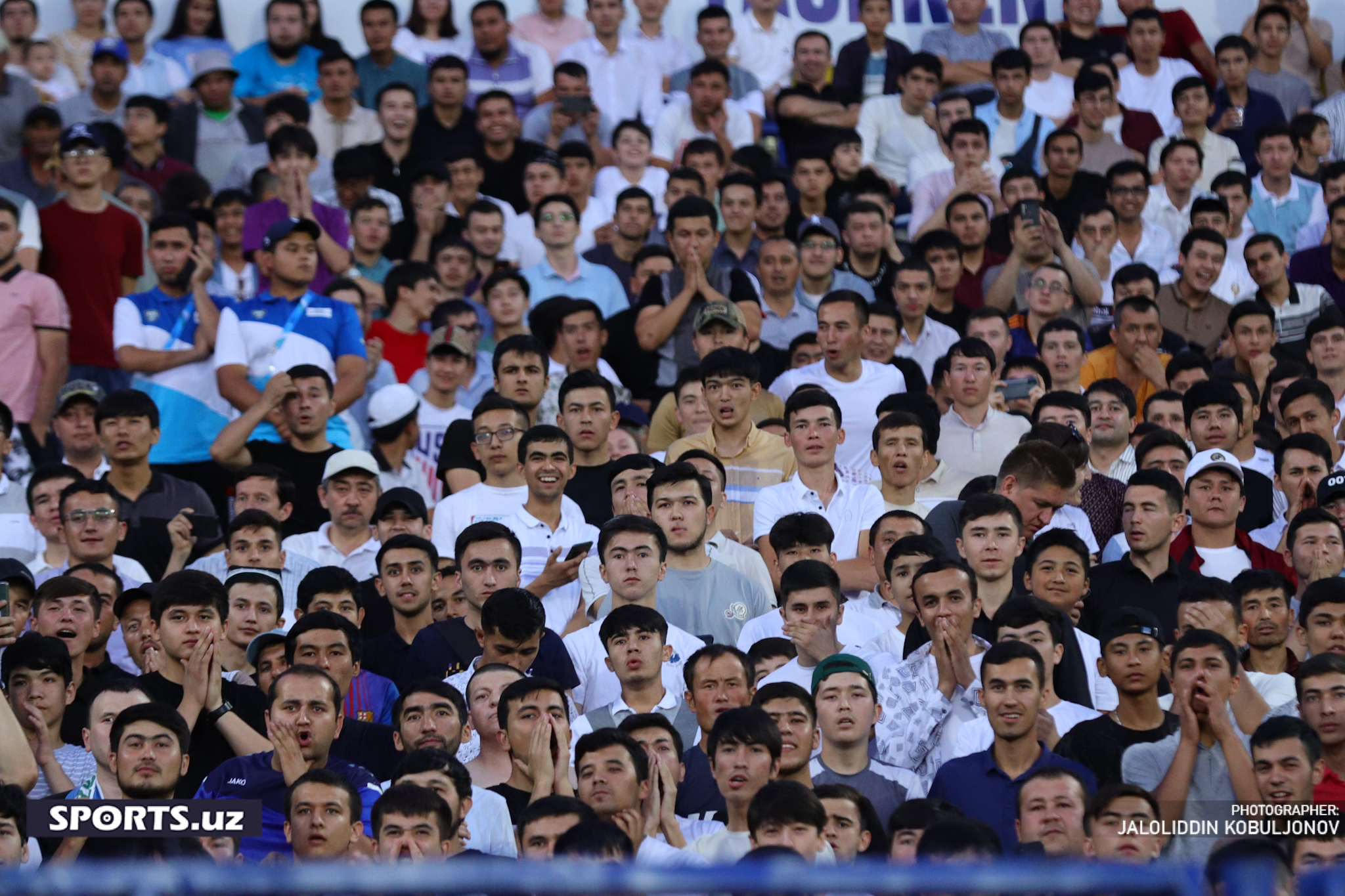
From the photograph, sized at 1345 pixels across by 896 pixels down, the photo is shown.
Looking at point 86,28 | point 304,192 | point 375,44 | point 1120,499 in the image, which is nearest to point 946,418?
point 1120,499

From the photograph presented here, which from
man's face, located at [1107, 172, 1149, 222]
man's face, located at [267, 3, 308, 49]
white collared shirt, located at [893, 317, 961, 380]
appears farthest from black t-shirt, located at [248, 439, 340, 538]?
man's face, located at [1107, 172, 1149, 222]

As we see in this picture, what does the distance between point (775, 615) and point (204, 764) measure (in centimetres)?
231

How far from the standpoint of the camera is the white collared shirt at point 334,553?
8586mm

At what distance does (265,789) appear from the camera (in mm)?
6383

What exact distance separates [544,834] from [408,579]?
2.34 meters

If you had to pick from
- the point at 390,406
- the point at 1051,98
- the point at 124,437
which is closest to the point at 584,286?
the point at 390,406

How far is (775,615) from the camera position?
761 cm

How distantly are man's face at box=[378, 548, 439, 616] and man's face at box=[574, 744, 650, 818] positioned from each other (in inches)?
74.3

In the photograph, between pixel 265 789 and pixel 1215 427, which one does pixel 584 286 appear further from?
pixel 265 789

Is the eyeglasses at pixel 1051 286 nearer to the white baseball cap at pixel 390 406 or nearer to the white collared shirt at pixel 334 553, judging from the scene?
the white baseball cap at pixel 390 406

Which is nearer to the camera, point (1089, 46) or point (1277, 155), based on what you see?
point (1277, 155)

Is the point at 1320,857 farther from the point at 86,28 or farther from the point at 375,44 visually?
the point at 86,28

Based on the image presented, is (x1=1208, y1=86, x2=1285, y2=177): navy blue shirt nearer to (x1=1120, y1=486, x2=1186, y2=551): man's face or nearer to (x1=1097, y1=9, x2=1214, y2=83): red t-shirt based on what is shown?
(x1=1097, y1=9, x2=1214, y2=83): red t-shirt

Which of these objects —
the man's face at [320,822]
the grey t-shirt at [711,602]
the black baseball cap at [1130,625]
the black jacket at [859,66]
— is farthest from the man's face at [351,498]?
the black jacket at [859,66]
